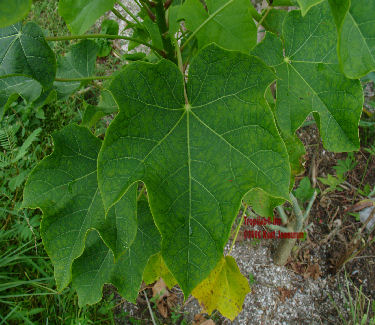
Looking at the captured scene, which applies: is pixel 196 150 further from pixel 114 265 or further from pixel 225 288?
pixel 225 288

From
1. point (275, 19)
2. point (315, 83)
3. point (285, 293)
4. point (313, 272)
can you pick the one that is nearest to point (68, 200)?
point (315, 83)

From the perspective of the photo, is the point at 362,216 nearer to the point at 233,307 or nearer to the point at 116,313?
the point at 233,307

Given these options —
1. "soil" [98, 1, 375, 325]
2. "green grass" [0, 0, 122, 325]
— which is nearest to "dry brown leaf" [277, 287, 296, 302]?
"soil" [98, 1, 375, 325]

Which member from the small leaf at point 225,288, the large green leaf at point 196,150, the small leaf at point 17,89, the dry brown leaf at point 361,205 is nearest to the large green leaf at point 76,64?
the small leaf at point 17,89

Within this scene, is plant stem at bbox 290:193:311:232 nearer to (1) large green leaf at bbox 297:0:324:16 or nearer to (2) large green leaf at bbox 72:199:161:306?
(2) large green leaf at bbox 72:199:161:306

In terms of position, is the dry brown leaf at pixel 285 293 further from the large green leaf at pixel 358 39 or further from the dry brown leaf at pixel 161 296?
the large green leaf at pixel 358 39

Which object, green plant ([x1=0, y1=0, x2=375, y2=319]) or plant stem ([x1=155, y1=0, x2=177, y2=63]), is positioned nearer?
green plant ([x1=0, y1=0, x2=375, y2=319])

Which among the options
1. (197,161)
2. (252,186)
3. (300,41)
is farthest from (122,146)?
(300,41)
